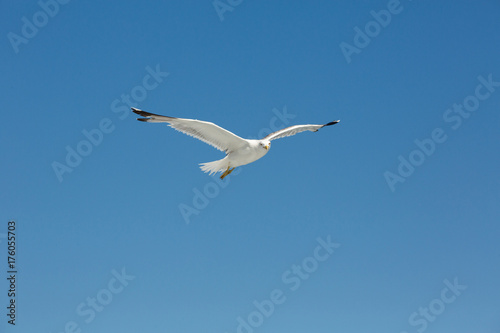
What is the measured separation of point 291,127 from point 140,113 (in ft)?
13.7

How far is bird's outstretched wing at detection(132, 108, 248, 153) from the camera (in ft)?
29.8

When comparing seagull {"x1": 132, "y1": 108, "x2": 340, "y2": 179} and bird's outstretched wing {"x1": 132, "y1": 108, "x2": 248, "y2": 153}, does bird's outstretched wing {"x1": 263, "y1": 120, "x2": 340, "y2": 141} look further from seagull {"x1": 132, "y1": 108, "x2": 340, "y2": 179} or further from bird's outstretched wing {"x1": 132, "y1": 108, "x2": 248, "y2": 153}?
bird's outstretched wing {"x1": 132, "y1": 108, "x2": 248, "y2": 153}

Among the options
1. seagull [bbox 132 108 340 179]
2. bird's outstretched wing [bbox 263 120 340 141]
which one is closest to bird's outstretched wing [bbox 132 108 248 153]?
seagull [bbox 132 108 340 179]

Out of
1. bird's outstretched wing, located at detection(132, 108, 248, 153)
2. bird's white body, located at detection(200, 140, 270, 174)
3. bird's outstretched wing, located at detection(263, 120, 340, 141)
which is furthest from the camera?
bird's outstretched wing, located at detection(263, 120, 340, 141)

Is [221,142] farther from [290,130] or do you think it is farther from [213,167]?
[290,130]

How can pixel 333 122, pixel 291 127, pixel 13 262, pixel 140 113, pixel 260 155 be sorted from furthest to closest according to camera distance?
pixel 333 122 → pixel 291 127 → pixel 260 155 → pixel 13 262 → pixel 140 113

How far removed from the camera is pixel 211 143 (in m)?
10.0

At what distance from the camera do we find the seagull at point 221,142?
30.4ft

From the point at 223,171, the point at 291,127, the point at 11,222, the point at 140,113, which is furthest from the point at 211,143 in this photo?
the point at 11,222

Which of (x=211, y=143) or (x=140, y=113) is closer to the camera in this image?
(x=140, y=113)

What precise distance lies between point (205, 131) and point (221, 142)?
0.48 meters

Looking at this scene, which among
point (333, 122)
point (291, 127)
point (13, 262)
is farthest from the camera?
point (333, 122)

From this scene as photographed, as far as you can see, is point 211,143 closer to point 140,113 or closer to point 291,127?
point 140,113

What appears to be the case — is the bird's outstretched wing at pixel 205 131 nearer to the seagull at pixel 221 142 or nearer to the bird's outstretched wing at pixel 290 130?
the seagull at pixel 221 142
